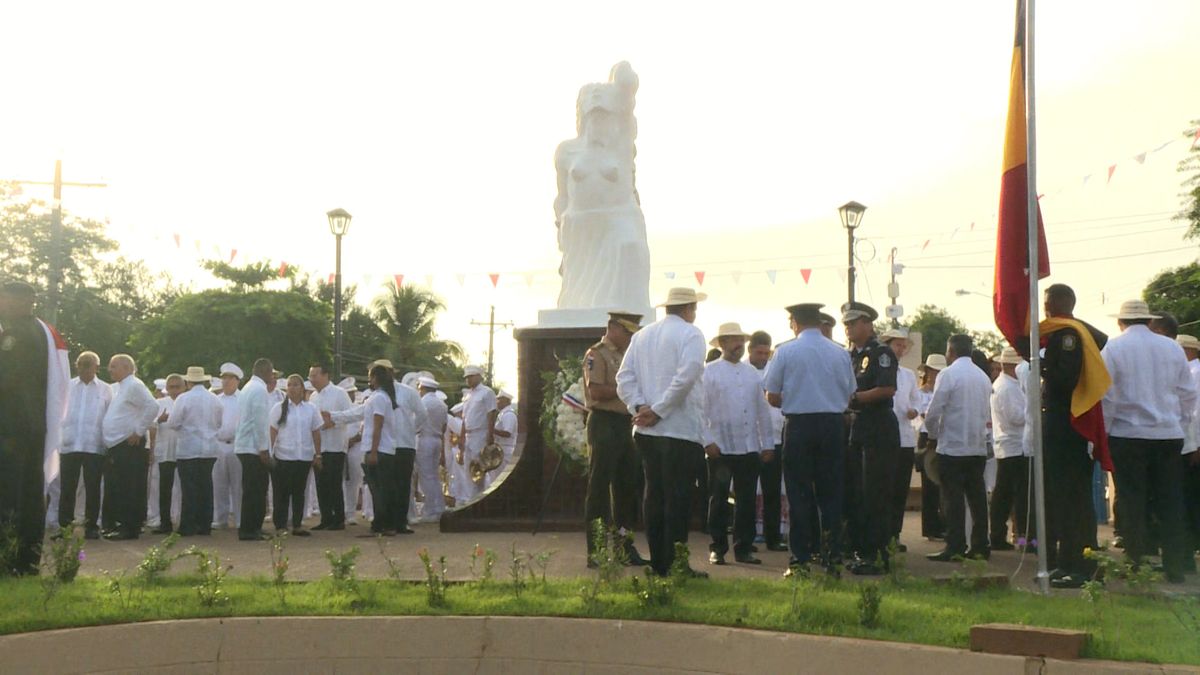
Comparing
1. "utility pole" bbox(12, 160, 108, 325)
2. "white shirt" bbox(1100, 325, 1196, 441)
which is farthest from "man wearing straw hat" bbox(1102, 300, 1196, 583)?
"utility pole" bbox(12, 160, 108, 325)

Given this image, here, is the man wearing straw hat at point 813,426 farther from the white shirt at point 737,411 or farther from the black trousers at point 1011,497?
the black trousers at point 1011,497

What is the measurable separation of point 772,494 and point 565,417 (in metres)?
2.39

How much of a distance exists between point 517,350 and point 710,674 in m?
7.96

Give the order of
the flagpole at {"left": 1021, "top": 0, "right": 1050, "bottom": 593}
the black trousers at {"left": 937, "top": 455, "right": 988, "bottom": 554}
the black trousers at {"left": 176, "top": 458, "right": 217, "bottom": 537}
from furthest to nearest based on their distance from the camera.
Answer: the black trousers at {"left": 176, "top": 458, "right": 217, "bottom": 537}
the black trousers at {"left": 937, "top": 455, "right": 988, "bottom": 554}
the flagpole at {"left": 1021, "top": 0, "right": 1050, "bottom": 593}

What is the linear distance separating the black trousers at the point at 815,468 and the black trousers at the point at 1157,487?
6.17ft

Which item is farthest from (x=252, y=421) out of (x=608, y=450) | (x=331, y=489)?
(x=608, y=450)

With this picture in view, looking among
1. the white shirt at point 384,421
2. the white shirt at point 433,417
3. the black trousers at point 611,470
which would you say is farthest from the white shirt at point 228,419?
the black trousers at point 611,470

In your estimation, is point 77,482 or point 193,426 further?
point 193,426

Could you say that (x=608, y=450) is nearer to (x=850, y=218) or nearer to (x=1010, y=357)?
(x=1010, y=357)

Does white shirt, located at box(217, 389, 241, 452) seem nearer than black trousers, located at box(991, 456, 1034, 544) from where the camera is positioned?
No

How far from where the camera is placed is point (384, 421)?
15164 millimetres

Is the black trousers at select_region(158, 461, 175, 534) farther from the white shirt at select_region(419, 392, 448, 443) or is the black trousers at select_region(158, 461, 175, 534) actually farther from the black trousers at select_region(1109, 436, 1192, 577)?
the black trousers at select_region(1109, 436, 1192, 577)

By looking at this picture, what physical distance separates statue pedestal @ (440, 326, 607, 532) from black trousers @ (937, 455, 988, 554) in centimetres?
415

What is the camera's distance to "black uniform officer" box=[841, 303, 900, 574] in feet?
33.4
